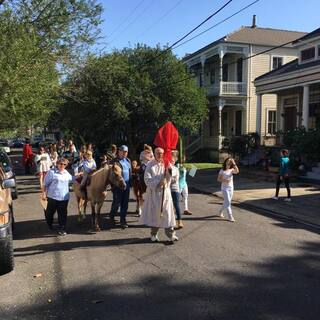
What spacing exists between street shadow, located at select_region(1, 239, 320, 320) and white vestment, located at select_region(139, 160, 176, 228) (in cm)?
118

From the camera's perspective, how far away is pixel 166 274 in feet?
A: 21.4

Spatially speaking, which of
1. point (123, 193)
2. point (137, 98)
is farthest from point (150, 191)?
point (137, 98)

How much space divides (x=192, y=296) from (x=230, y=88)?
2707cm

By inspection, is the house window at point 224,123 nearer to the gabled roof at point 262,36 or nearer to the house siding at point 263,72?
the house siding at point 263,72

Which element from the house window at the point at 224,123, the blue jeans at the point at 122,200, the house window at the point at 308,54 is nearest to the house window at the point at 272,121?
the house window at the point at 224,123

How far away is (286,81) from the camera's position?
2352 cm

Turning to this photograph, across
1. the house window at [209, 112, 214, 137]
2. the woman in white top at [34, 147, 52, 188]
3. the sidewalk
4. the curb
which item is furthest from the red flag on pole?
the house window at [209, 112, 214, 137]

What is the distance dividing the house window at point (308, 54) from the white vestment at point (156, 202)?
1735 centimetres

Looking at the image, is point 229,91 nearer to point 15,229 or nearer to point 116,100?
point 116,100

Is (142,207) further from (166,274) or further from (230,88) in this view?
(230,88)

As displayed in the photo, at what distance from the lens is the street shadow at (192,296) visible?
16.7ft

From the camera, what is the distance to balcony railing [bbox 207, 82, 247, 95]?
31203 mm

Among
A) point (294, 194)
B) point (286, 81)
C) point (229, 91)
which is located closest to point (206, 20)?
point (294, 194)

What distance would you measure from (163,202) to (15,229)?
367cm
